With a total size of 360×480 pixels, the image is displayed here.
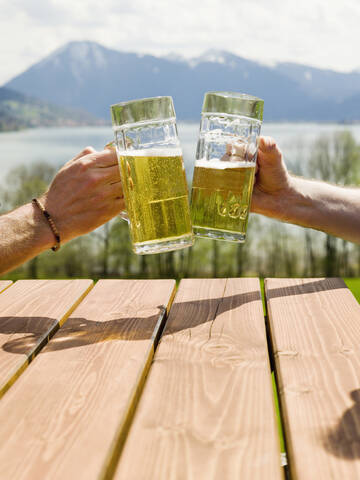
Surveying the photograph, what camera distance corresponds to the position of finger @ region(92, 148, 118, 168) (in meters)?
1.44

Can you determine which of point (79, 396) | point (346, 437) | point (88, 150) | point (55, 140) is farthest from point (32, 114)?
point (346, 437)

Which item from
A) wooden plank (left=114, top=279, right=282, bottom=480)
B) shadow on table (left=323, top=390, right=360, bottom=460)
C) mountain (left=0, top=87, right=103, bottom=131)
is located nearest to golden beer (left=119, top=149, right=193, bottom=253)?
wooden plank (left=114, top=279, right=282, bottom=480)

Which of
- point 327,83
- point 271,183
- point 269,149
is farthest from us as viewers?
point 327,83

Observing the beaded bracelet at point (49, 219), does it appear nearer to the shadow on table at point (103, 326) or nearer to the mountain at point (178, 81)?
the shadow on table at point (103, 326)

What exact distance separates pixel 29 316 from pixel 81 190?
37cm

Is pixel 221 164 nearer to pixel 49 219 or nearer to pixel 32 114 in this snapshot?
pixel 49 219

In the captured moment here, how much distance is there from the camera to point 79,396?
92cm

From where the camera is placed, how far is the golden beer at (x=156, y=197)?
1.27 m

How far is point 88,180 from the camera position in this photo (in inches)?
57.7

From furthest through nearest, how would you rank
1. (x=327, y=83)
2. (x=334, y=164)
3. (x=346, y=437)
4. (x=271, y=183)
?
(x=327, y=83) → (x=334, y=164) → (x=271, y=183) → (x=346, y=437)

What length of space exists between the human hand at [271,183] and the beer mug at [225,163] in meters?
0.18

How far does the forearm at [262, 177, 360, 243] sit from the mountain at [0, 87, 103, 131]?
4545 centimetres

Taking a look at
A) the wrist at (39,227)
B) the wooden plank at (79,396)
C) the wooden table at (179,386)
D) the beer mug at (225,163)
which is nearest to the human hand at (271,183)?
the beer mug at (225,163)

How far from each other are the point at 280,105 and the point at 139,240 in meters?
61.5
